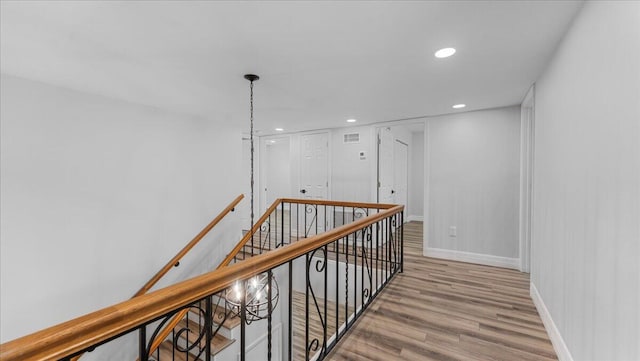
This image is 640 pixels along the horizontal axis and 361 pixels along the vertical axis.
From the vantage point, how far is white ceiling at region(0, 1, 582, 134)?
5.36ft

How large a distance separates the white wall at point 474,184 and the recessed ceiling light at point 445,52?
2183mm

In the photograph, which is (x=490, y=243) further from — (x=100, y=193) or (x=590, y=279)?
(x=100, y=193)

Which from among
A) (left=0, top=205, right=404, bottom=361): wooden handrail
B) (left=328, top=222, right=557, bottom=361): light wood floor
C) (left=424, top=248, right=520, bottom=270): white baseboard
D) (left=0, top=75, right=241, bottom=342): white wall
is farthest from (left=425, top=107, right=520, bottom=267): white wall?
(left=0, top=205, right=404, bottom=361): wooden handrail

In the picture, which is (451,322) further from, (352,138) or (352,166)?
(352,138)

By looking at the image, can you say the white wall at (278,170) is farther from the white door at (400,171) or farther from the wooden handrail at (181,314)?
the wooden handrail at (181,314)

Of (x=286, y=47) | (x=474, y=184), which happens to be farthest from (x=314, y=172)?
(x=286, y=47)

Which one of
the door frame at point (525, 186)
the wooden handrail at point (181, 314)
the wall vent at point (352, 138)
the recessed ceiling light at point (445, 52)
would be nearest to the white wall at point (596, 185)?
the recessed ceiling light at point (445, 52)

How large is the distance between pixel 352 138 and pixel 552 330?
3849 millimetres

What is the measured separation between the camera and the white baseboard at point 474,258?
383 centimetres

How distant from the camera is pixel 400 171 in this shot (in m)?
6.73

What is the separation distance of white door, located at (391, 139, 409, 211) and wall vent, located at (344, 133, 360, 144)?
1.30 m

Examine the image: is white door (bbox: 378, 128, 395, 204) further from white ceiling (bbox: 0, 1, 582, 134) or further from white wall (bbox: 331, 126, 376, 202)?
white ceiling (bbox: 0, 1, 582, 134)

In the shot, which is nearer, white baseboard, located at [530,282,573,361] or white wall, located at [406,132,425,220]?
white baseboard, located at [530,282,573,361]

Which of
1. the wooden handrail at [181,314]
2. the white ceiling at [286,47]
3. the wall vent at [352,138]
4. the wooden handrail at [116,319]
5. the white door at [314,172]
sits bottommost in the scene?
the wooden handrail at [181,314]
